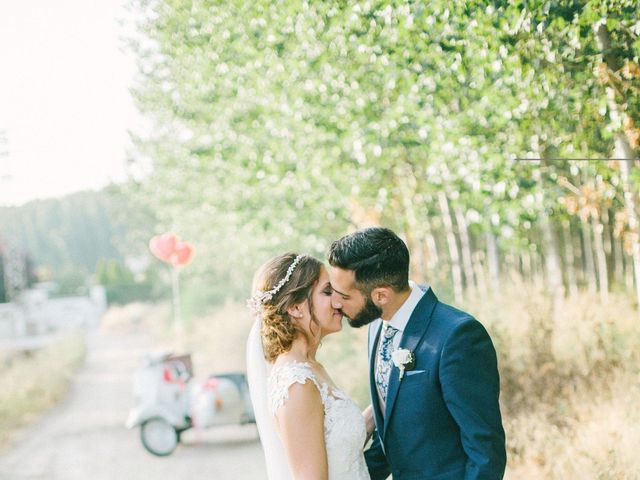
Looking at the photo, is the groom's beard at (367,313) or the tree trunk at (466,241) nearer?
the groom's beard at (367,313)

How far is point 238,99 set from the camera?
8648 mm

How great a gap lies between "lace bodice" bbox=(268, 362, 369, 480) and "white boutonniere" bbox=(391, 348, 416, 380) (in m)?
0.36

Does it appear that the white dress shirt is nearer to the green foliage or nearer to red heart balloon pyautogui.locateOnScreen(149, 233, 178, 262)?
the green foliage

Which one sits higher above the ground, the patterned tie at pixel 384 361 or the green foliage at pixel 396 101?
the green foliage at pixel 396 101

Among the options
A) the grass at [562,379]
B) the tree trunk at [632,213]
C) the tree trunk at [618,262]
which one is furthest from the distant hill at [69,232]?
the tree trunk at [632,213]

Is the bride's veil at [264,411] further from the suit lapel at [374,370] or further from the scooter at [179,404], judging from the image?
the scooter at [179,404]

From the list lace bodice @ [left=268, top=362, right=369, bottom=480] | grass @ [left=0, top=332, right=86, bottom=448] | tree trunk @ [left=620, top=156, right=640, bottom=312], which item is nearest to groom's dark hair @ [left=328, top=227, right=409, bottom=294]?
lace bodice @ [left=268, top=362, right=369, bottom=480]

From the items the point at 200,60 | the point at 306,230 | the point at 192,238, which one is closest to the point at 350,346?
the point at 306,230

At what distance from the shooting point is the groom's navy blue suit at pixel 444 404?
95.5 inches

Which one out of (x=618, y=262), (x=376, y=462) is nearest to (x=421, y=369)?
(x=376, y=462)

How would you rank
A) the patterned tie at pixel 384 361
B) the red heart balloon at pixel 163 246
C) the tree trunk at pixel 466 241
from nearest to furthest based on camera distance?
the patterned tie at pixel 384 361
the tree trunk at pixel 466 241
the red heart balloon at pixel 163 246

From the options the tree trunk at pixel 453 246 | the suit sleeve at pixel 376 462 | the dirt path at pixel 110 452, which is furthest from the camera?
the tree trunk at pixel 453 246

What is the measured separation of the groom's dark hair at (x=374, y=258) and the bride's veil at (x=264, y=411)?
0.59 meters

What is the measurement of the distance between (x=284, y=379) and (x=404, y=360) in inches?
18.9
